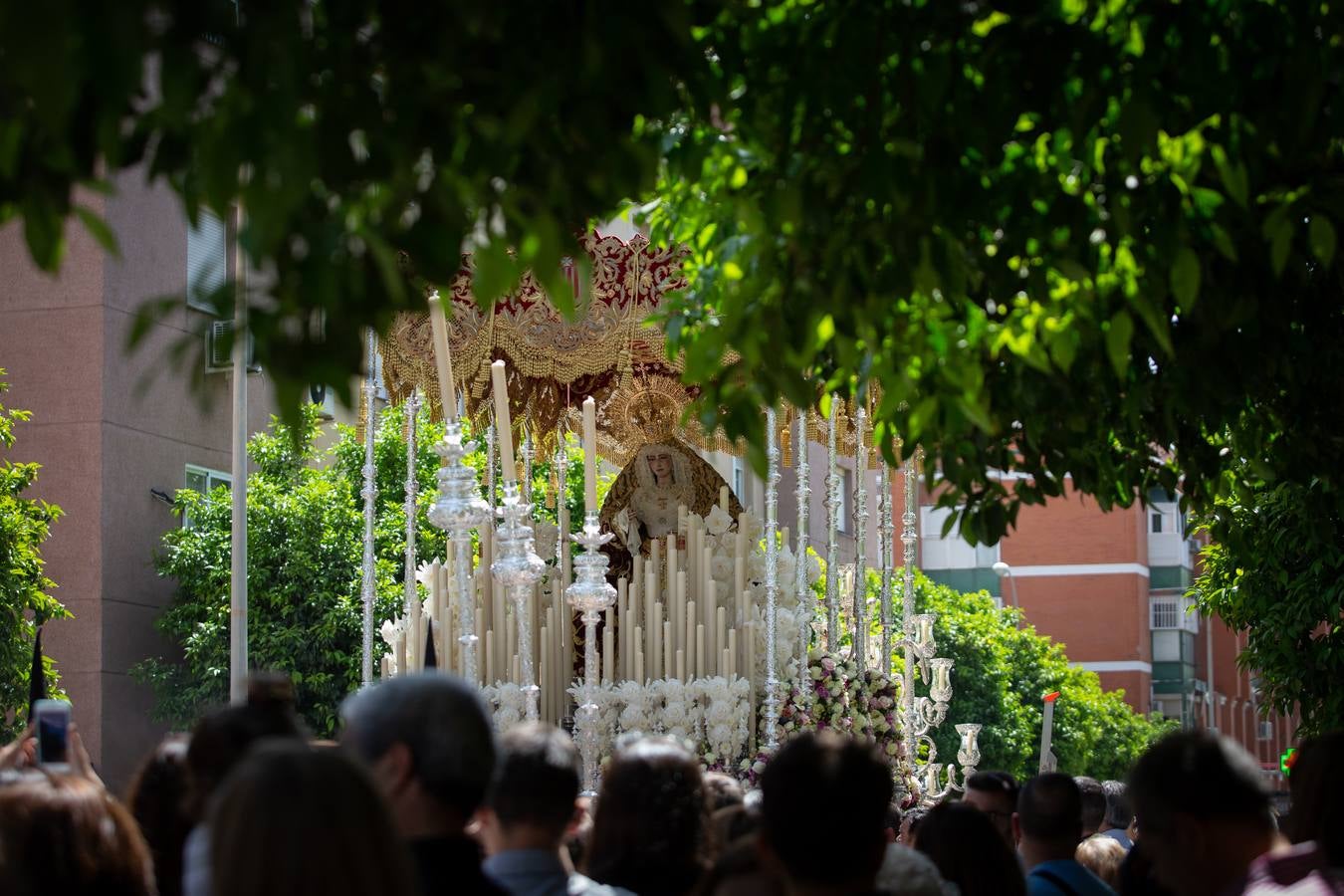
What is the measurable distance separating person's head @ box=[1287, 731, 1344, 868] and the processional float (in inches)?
231

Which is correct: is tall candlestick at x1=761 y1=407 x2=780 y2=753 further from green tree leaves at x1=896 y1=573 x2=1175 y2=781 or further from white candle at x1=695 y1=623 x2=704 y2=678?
green tree leaves at x1=896 y1=573 x2=1175 y2=781

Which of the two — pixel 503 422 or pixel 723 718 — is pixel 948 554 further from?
pixel 503 422

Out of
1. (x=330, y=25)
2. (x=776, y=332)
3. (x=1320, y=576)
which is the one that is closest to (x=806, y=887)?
(x=776, y=332)

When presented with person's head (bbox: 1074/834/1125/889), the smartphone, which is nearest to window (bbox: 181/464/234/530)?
person's head (bbox: 1074/834/1125/889)

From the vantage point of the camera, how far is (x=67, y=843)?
3838 millimetres

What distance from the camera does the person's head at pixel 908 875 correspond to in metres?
4.95

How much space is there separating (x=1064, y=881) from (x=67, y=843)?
3230 mm

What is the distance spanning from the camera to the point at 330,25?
3.84m

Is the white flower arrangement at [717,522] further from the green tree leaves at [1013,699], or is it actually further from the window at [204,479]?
the green tree leaves at [1013,699]

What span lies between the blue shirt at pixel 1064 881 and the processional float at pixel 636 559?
14.7ft

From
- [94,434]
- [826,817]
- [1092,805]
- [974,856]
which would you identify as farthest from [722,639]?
[94,434]

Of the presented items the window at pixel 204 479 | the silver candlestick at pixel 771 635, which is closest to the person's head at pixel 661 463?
the silver candlestick at pixel 771 635

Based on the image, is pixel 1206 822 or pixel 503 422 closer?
pixel 1206 822

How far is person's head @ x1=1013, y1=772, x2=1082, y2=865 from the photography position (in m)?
6.26
